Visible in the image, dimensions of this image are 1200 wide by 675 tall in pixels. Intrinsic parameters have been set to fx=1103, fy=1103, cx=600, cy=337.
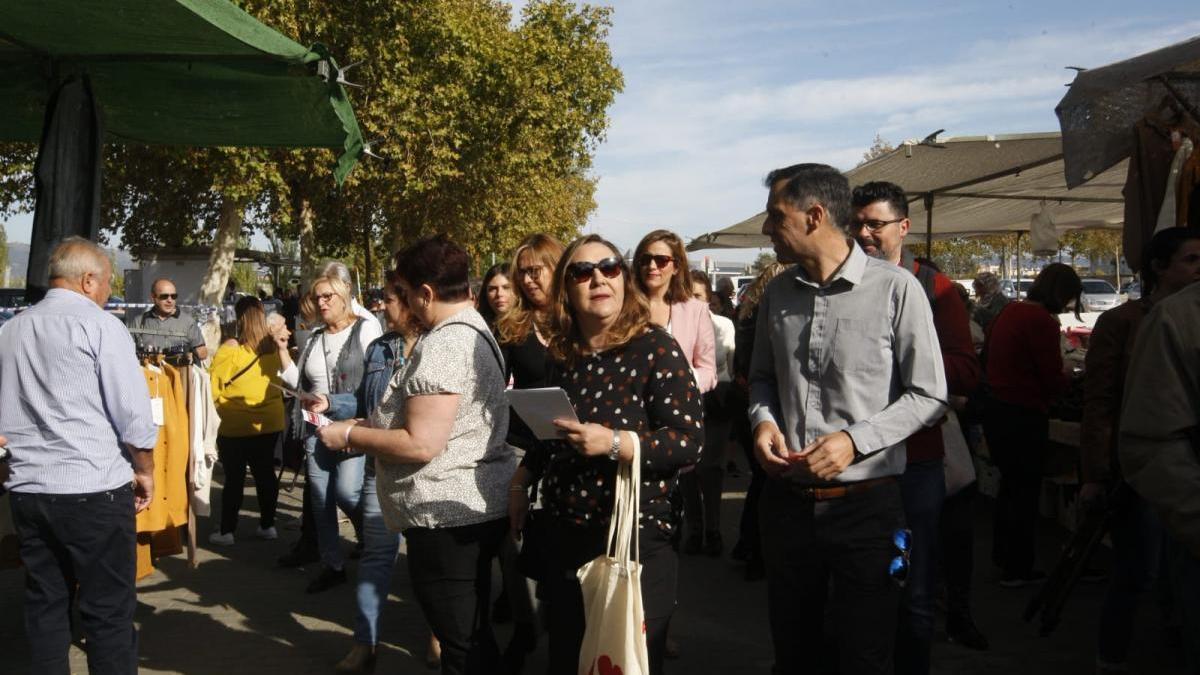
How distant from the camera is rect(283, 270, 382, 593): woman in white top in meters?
6.55

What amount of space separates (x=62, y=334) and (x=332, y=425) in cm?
117

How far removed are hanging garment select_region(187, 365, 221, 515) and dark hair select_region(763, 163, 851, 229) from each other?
4.33 metres

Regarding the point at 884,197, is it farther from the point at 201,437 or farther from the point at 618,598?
the point at 201,437

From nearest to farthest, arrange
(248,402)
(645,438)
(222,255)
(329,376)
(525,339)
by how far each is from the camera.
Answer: (645,438), (525,339), (329,376), (248,402), (222,255)

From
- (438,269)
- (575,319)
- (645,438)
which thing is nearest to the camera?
(645,438)

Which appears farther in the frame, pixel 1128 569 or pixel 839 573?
pixel 1128 569

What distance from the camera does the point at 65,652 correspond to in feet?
14.3

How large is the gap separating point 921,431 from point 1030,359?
2.86 meters

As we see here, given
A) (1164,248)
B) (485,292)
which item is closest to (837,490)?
(1164,248)

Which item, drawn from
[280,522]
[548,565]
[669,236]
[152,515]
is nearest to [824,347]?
[548,565]

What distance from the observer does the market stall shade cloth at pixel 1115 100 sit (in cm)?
483

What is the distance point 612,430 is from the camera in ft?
10.6

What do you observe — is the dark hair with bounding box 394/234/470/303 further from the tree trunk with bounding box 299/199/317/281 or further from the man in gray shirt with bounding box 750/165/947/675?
the tree trunk with bounding box 299/199/317/281

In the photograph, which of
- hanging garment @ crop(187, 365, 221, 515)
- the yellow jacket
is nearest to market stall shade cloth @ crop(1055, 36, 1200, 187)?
hanging garment @ crop(187, 365, 221, 515)
